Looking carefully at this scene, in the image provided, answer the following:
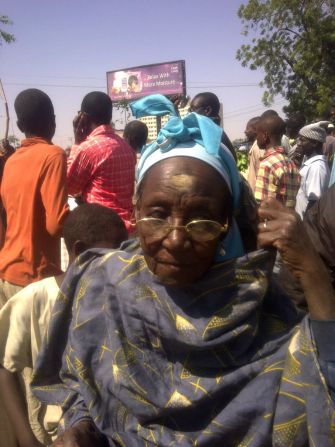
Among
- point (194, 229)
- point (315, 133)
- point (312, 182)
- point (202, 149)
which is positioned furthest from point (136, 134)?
point (194, 229)

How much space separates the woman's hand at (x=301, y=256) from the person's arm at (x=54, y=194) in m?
1.90

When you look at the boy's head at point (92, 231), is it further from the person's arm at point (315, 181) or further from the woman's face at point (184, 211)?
the person's arm at point (315, 181)

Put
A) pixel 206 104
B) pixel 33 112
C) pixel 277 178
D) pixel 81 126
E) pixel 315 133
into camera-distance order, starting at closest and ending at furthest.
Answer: pixel 33 112 → pixel 81 126 → pixel 206 104 → pixel 277 178 → pixel 315 133

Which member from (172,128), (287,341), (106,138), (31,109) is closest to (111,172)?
(106,138)

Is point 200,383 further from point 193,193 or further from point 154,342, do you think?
point 193,193

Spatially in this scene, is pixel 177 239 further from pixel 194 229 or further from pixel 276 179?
pixel 276 179

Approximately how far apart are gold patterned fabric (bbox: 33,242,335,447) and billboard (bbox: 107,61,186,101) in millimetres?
31174

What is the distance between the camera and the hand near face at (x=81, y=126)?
407 cm

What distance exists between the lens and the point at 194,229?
1427mm

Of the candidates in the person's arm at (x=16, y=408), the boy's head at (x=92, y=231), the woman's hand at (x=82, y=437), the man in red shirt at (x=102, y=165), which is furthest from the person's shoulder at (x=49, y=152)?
the woman's hand at (x=82, y=437)

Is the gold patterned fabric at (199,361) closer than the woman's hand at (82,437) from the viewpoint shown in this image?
Yes

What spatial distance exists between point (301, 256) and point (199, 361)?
17.6 inches

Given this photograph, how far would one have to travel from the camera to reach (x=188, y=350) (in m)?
1.48

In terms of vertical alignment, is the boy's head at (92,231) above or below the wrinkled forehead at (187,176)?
below
